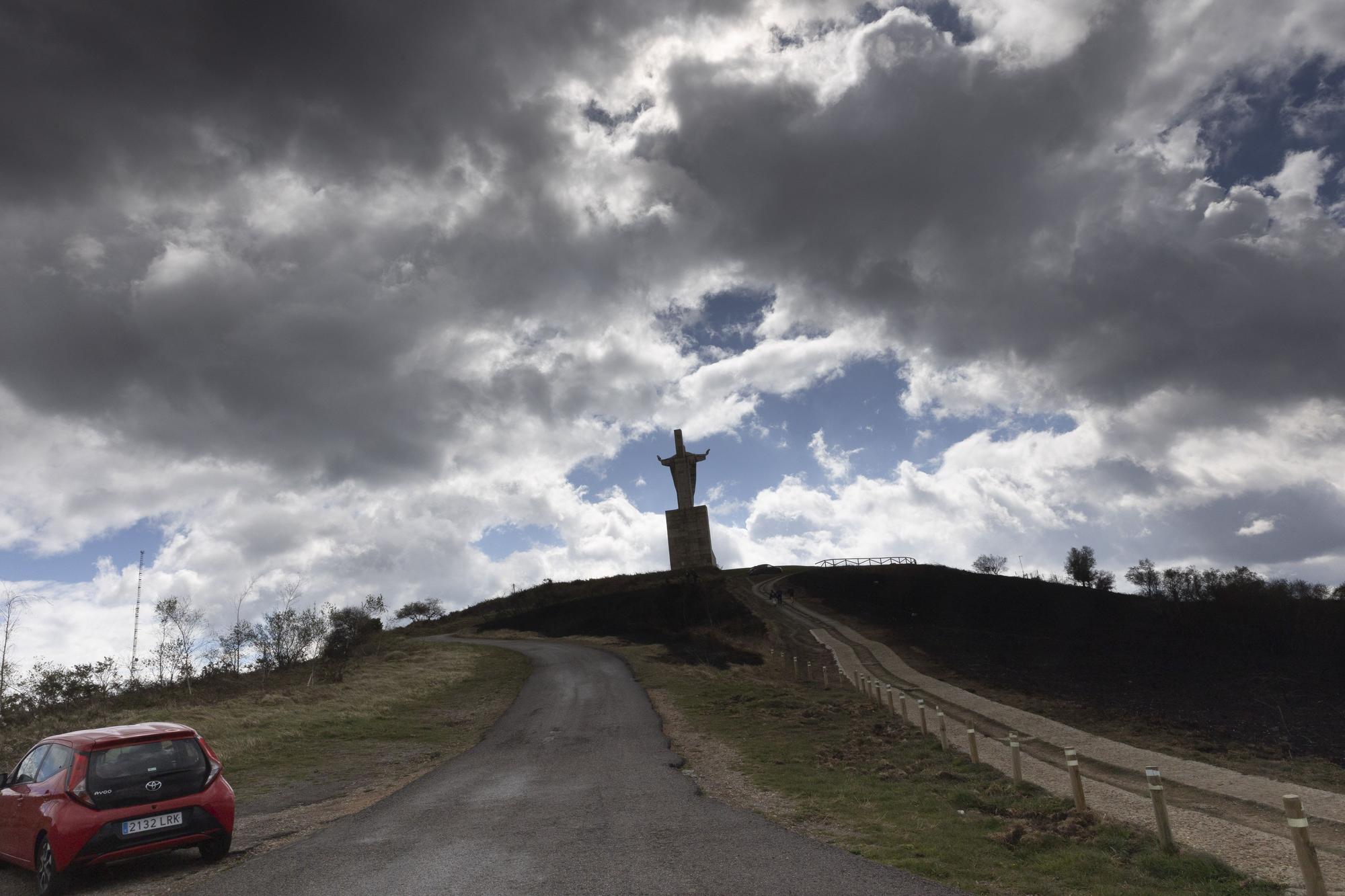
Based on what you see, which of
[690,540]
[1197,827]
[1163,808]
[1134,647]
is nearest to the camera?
[1163,808]

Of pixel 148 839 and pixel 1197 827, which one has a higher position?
pixel 148 839

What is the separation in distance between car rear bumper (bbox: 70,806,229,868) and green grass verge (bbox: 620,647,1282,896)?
7.81 metres

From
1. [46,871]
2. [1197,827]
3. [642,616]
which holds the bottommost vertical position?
[1197,827]

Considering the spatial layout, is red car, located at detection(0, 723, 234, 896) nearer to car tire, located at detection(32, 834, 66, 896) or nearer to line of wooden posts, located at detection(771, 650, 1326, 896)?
car tire, located at detection(32, 834, 66, 896)

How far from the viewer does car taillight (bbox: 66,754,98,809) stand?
29.9ft

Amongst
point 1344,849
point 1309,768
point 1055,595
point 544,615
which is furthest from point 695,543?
point 1344,849

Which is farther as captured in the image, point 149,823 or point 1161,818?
point 1161,818

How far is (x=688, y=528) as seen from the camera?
81.8m

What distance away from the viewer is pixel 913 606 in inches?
2625

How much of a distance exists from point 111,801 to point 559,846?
5.37 meters

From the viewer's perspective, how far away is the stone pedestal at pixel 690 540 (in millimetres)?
81250

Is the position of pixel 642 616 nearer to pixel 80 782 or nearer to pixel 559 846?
pixel 559 846

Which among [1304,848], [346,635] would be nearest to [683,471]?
[346,635]

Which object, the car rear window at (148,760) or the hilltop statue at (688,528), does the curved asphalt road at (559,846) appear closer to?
the car rear window at (148,760)
